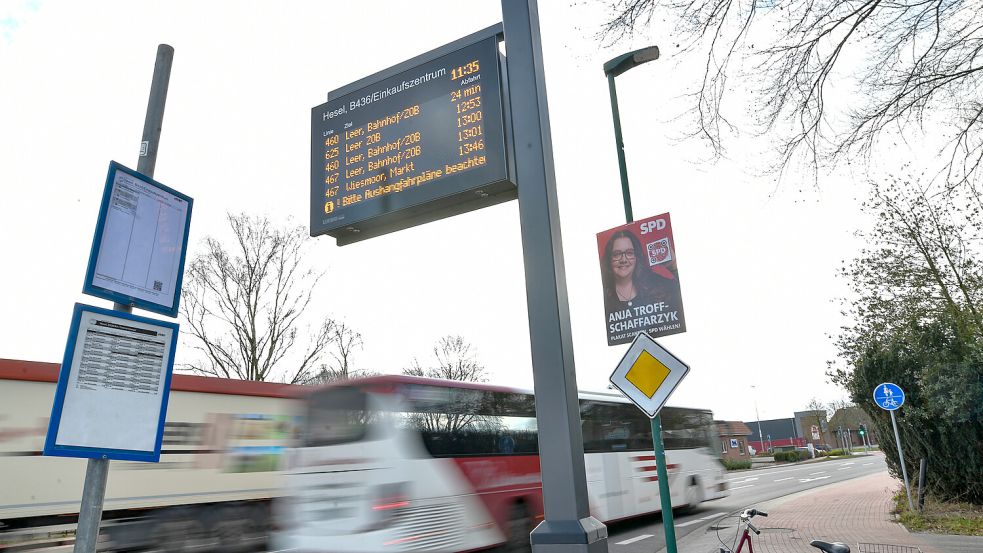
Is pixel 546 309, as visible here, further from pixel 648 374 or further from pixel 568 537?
pixel 648 374

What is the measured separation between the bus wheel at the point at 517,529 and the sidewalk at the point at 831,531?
263cm

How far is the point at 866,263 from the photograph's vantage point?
53.1ft

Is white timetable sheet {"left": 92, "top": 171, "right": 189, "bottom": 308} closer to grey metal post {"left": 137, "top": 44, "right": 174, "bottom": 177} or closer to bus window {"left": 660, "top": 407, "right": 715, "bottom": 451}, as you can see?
grey metal post {"left": 137, "top": 44, "right": 174, "bottom": 177}

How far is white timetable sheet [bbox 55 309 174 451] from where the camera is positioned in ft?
9.77

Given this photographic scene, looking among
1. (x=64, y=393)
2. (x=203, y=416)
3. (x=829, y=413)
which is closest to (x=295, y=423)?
(x=203, y=416)

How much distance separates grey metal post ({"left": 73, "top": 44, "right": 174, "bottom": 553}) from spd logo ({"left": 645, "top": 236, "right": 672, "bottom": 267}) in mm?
4815

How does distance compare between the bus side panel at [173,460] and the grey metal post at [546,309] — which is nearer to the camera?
the grey metal post at [546,309]

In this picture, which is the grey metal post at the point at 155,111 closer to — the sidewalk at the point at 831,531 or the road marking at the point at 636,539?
the sidewalk at the point at 831,531

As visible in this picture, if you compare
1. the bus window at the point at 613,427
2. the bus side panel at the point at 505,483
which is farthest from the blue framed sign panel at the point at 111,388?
the bus window at the point at 613,427

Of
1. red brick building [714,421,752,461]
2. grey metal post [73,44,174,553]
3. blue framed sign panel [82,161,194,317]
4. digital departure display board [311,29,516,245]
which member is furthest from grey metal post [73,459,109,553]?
red brick building [714,421,752,461]

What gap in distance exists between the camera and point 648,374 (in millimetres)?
6012

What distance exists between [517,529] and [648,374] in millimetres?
5941

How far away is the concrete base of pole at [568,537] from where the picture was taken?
309 cm

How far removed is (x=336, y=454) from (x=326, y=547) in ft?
4.08
